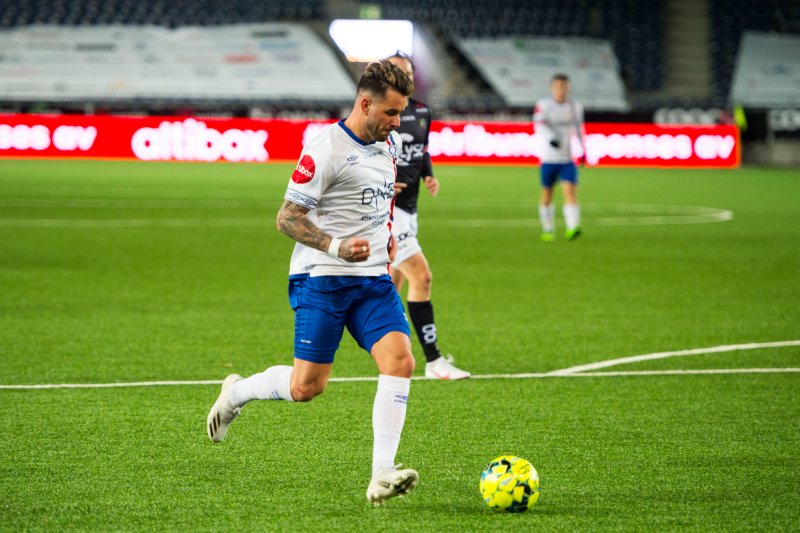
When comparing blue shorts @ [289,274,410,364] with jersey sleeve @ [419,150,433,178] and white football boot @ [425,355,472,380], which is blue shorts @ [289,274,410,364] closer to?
white football boot @ [425,355,472,380]

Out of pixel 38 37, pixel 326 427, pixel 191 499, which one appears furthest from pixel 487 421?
pixel 38 37

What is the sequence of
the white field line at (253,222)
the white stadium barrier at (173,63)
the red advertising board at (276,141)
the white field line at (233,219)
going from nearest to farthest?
the white field line at (253,222) → the white field line at (233,219) → the red advertising board at (276,141) → the white stadium barrier at (173,63)

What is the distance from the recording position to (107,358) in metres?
8.09

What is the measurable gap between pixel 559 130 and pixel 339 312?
12461 millimetres

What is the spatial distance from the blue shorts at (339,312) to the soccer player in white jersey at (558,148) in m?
11.9

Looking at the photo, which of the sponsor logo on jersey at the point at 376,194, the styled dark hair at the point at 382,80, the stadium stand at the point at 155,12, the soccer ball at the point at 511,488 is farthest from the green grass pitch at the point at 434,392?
the stadium stand at the point at 155,12

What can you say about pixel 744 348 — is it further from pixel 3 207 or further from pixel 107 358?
pixel 3 207

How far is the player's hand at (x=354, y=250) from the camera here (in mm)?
4742

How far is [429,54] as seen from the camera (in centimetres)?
4556

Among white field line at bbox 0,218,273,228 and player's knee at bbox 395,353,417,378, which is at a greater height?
player's knee at bbox 395,353,417,378

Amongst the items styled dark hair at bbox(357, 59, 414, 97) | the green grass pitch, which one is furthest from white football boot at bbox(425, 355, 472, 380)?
styled dark hair at bbox(357, 59, 414, 97)

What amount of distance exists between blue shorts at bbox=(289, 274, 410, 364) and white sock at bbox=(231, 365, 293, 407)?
21cm

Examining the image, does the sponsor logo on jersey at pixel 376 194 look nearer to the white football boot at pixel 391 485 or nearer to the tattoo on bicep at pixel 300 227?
the tattoo on bicep at pixel 300 227

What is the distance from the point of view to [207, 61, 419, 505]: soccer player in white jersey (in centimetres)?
491
